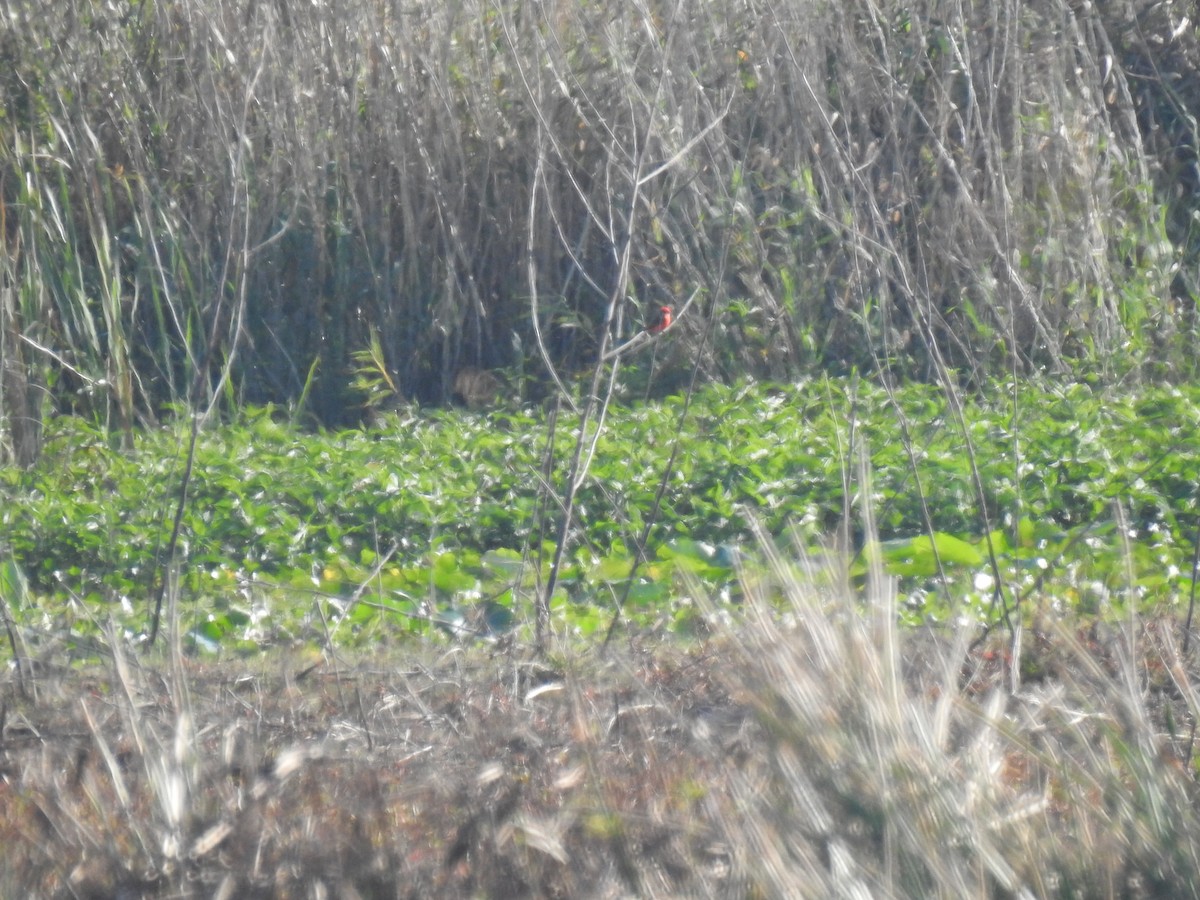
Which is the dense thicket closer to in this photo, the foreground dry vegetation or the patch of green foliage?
the patch of green foliage

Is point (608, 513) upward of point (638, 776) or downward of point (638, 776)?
downward

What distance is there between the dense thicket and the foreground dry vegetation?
3569 millimetres

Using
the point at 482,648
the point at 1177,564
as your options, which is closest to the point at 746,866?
the point at 482,648

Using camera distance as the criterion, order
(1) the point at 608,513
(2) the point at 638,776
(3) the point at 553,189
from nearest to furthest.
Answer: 1. (2) the point at 638,776
2. (1) the point at 608,513
3. (3) the point at 553,189

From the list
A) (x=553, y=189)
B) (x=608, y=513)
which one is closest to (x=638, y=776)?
(x=608, y=513)

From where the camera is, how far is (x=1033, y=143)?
6.72 meters

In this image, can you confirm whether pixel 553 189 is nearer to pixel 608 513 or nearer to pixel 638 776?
pixel 608 513

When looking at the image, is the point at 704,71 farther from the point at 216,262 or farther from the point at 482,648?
the point at 482,648

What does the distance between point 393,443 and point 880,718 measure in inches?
179

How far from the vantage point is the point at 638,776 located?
234cm

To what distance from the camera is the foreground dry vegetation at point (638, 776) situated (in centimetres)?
170

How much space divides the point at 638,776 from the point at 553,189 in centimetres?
506

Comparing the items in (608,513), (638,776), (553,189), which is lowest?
(608,513)

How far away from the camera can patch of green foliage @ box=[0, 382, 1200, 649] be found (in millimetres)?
4090
